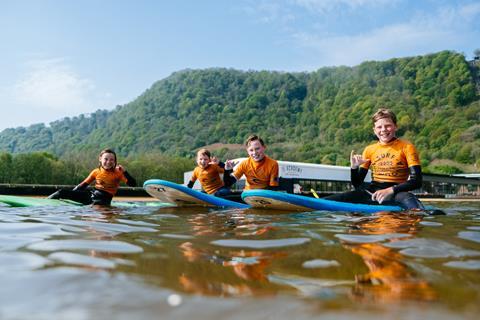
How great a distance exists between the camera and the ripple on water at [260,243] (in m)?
2.53

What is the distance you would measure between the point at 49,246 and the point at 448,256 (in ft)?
7.50

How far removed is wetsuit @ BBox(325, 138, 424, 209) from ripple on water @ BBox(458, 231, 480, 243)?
2.49 m

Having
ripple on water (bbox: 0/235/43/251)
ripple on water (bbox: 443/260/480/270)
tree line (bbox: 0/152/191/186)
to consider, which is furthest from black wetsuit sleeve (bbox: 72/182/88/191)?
tree line (bbox: 0/152/191/186)

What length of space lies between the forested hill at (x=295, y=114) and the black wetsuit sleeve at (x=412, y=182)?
84405 millimetres

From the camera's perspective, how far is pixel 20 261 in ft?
6.50

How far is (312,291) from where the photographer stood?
1.47 meters

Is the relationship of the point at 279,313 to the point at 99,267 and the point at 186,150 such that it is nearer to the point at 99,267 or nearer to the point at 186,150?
the point at 99,267

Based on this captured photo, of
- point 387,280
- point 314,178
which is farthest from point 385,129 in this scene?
point 314,178

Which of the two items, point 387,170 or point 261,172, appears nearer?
point 387,170

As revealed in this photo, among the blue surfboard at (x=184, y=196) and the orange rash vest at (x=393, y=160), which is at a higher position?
the orange rash vest at (x=393, y=160)

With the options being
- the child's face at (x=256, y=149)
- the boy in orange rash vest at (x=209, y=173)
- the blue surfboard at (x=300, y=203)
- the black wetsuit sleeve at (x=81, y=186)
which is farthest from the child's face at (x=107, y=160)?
the blue surfboard at (x=300, y=203)

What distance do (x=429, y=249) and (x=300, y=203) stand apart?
3.58m

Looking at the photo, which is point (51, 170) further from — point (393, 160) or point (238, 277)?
point (238, 277)

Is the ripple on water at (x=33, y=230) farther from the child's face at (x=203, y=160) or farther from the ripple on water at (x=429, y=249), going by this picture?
the child's face at (x=203, y=160)
